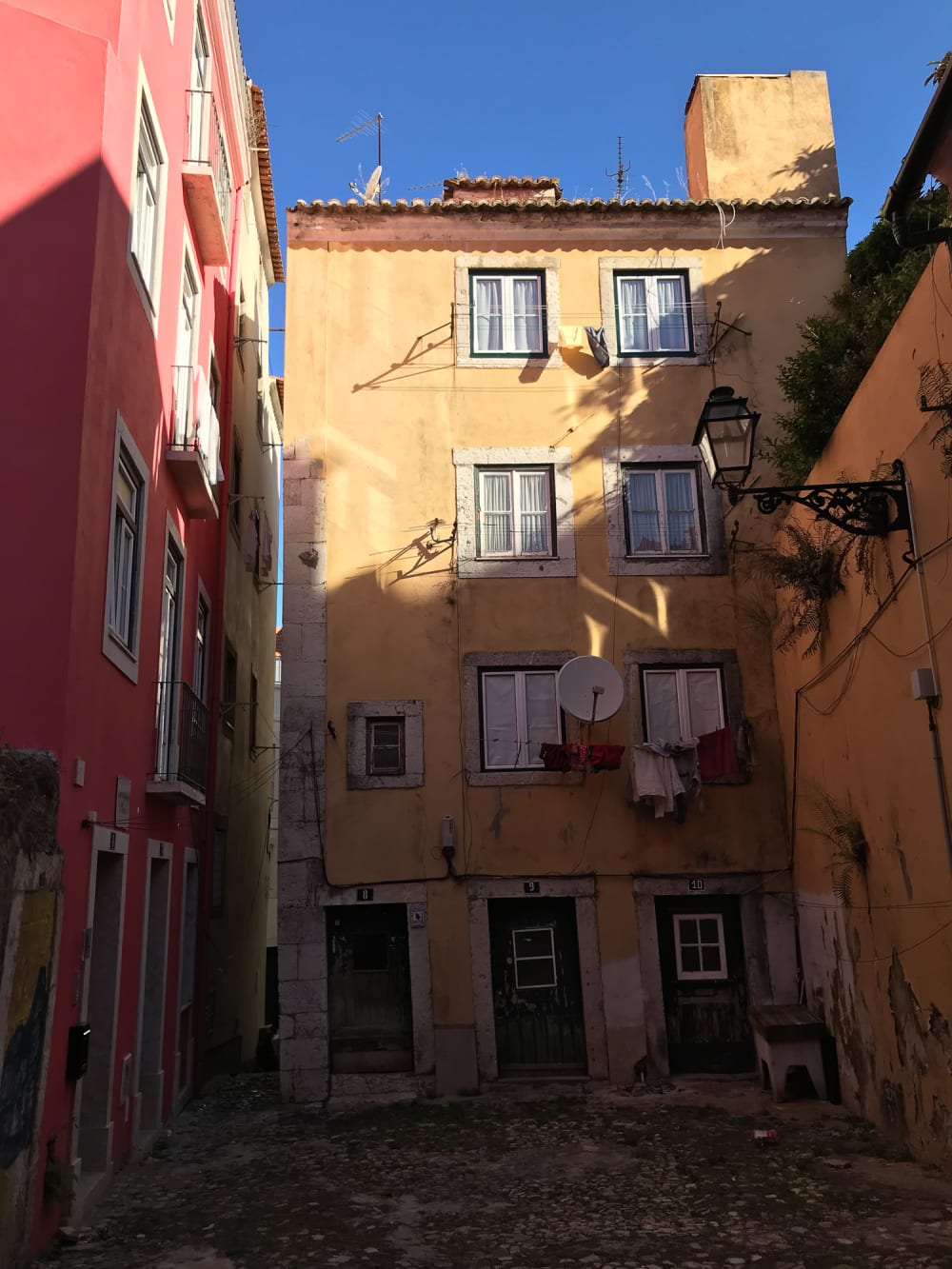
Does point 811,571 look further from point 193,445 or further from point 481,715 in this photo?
point 193,445

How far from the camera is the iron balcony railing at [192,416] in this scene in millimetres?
10773

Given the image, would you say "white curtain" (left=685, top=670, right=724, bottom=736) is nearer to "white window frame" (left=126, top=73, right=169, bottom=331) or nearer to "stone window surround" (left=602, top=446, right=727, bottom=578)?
"stone window surround" (left=602, top=446, right=727, bottom=578)

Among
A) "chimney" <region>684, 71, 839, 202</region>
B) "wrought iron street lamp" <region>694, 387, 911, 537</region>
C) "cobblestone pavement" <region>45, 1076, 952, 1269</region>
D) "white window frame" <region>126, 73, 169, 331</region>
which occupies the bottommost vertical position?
"cobblestone pavement" <region>45, 1076, 952, 1269</region>

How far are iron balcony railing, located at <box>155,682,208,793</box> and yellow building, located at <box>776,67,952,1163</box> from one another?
20.6ft

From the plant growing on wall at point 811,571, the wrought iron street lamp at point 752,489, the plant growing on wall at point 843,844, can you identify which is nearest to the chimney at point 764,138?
the plant growing on wall at point 811,571

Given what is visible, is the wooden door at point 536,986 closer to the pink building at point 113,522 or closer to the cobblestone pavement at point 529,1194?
the cobblestone pavement at point 529,1194

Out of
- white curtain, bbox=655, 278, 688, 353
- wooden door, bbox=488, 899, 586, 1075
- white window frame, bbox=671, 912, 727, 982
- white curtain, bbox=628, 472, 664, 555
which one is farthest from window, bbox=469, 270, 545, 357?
white window frame, bbox=671, 912, 727, 982

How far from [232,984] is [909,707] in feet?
35.6

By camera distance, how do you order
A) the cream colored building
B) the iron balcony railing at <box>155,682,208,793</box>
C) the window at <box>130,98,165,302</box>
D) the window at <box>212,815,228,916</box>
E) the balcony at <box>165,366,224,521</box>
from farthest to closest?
the cream colored building
the window at <box>212,815,228,916</box>
the balcony at <box>165,366,224,521</box>
the iron balcony railing at <box>155,682,208,793</box>
the window at <box>130,98,165,302</box>

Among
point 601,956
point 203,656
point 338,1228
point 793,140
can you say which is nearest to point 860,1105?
point 601,956

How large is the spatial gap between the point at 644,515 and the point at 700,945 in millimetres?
5080

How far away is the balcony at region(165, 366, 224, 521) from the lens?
35.2 feet

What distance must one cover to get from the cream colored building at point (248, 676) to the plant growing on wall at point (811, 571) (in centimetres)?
713

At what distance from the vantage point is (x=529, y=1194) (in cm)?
786
